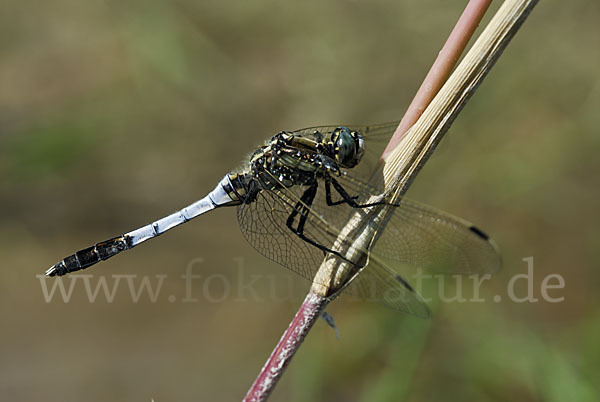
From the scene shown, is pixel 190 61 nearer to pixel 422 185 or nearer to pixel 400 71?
pixel 400 71

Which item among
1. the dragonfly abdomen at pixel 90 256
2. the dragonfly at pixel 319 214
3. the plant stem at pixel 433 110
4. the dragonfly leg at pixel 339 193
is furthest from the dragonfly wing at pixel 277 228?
A: the plant stem at pixel 433 110

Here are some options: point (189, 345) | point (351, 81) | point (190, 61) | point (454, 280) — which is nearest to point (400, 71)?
point (351, 81)

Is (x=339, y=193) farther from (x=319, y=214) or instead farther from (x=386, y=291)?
(x=386, y=291)

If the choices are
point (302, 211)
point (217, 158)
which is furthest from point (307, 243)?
point (217, 158)

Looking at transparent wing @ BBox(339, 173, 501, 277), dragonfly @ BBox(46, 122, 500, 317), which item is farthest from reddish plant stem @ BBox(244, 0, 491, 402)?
transparent wing @ BBox(339, 173, 501, 277)

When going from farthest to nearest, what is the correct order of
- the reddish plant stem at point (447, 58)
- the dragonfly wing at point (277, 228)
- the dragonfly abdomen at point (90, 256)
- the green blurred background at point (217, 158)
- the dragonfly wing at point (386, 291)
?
the green blurred background at point (217, 158), the dragonfly abdomen at point (90, 256), the dragonfly wing at point (277, 228), the dragonfly wing at point (386, 291), the reddish plant stem at point (447, 58)

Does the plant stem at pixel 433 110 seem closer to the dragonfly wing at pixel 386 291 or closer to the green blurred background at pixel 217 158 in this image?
the dragonfly wing at pixel 386 291
